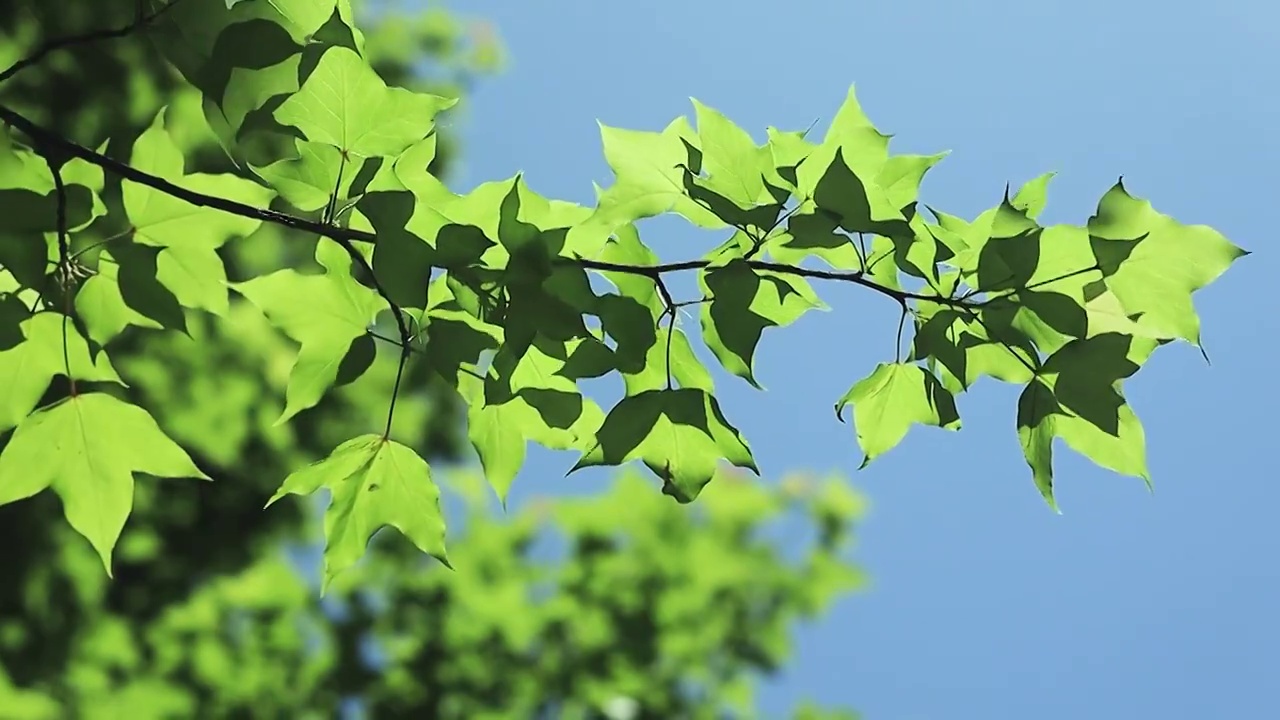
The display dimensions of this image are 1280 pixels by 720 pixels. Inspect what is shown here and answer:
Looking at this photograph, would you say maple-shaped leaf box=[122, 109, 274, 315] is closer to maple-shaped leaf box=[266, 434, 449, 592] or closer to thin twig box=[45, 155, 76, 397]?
thin twig box=[45, 155, 76, 397]

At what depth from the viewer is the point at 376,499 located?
0.93 meters

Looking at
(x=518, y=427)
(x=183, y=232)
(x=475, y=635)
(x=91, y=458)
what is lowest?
(x=91, y=458)

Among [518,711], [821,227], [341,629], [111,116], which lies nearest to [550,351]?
[821,227]

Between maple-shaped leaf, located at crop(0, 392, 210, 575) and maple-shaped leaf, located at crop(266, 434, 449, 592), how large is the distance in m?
0.12

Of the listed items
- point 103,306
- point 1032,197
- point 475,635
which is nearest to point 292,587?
point 475,635

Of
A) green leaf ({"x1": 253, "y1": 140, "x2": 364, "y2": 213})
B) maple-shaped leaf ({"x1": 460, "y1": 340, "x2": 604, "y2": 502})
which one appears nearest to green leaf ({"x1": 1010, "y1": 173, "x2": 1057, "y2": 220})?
maple-shaped leaf ({"x1": 460, "y1": 340, "x2": 604, "y2": 502})

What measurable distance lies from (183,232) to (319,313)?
0.64 feet

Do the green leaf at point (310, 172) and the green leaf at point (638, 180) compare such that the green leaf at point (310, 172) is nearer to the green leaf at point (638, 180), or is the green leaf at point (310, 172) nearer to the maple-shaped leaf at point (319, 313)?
the maple-shaped leaf at point (319, 313)

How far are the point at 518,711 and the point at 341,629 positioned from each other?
672 millimetres

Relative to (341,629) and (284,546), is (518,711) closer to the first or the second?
(341,629)


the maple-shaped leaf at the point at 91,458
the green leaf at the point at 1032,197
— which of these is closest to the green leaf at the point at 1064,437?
the green leaf at the point at 1032,197

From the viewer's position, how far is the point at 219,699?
342 cm

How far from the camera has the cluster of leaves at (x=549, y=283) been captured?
78 cm

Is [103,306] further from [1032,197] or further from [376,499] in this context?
[1032,197]
